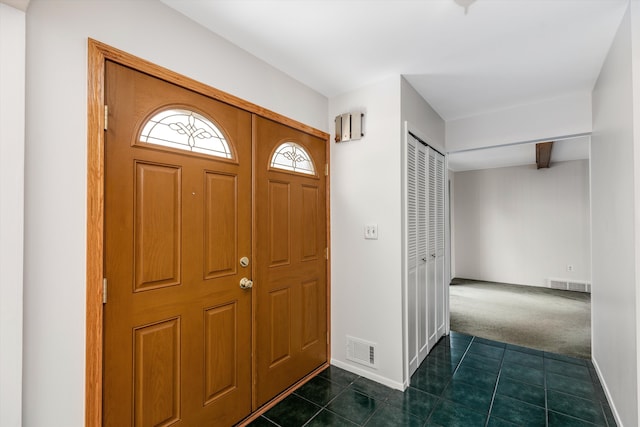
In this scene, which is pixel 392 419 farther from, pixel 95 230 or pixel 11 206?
pixel 11 206

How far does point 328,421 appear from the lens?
6.35 feet

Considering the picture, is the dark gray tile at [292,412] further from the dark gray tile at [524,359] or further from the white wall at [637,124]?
the dark gray tile at [524,359]

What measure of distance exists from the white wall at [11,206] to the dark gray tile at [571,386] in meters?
3.27

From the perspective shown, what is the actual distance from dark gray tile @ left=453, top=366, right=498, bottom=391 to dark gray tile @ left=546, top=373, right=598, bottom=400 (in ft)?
1.33

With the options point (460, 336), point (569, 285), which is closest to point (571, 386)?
point (460, 336)

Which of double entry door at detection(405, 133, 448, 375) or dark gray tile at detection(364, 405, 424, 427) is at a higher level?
double entry door at detection(405, 133, 448, 375)

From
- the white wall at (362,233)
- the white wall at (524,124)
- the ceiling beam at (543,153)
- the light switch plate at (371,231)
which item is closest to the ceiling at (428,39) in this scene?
the white wall at (524,124)

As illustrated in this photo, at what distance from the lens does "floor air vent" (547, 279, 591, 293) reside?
5.33 meters

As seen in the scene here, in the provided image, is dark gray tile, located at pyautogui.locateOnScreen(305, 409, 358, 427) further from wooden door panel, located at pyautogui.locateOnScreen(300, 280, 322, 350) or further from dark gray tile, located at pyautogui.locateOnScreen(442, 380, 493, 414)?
dark gray tile, located at pyautogui.locateOnScreen(442, 380, 493, 414)

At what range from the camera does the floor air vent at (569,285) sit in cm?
533

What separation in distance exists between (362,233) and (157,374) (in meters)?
1.68

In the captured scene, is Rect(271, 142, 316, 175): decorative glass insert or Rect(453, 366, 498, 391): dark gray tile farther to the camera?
Rect(453, 366, 498, 391): dark gray tile

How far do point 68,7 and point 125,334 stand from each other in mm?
1453

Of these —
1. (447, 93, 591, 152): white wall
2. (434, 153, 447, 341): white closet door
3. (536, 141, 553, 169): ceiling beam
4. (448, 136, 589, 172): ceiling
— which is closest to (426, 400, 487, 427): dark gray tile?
(434, 153, 447, 341): white closet door
